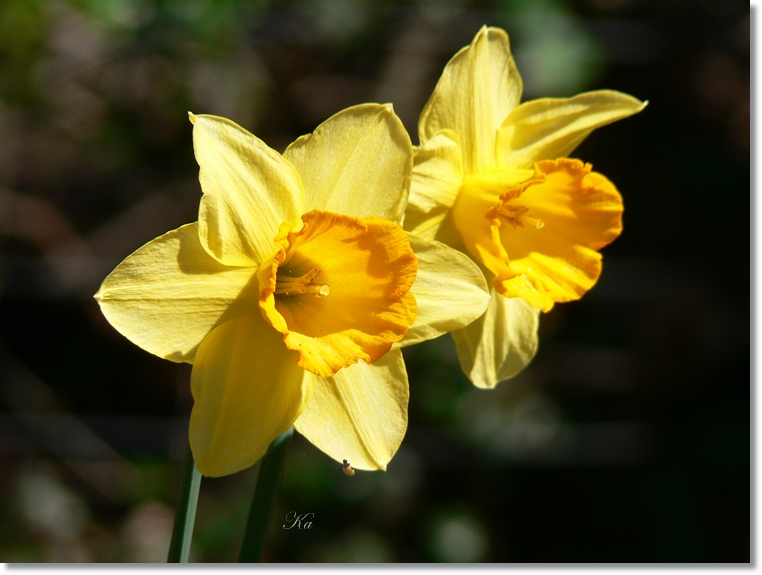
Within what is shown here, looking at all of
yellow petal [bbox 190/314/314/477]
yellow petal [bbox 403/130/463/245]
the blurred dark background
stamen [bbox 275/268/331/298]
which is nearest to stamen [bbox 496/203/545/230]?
yellow petal [bbox 403/130/463/245]

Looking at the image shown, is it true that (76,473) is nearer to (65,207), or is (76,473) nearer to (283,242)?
(65,207)

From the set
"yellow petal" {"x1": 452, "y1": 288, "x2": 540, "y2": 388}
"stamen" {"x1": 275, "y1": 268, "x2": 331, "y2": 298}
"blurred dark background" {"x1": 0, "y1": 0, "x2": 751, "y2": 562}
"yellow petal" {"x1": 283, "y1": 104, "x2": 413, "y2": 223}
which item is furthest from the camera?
"blurred dark background" {"x1": 0, "y1": 0, "x2": 751, "y2": 562}

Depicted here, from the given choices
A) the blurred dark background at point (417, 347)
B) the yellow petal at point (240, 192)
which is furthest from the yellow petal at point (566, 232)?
the blurred dark background at point (417, 347)

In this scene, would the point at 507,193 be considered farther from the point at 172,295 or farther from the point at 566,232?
the point at 172,295

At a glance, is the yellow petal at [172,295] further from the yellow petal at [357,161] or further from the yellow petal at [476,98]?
the yellow petal at [476,98]

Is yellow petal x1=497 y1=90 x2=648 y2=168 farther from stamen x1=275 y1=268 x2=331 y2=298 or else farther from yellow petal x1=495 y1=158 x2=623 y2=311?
stamen x1=275 y1=268 x2=331 y2=298

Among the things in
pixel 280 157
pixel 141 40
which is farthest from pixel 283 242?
pixel 141 40

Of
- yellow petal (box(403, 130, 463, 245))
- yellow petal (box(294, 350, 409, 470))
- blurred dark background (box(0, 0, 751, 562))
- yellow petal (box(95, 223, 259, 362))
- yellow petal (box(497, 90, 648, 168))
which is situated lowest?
blurred dark background (box(0, 0, 751, 562))
